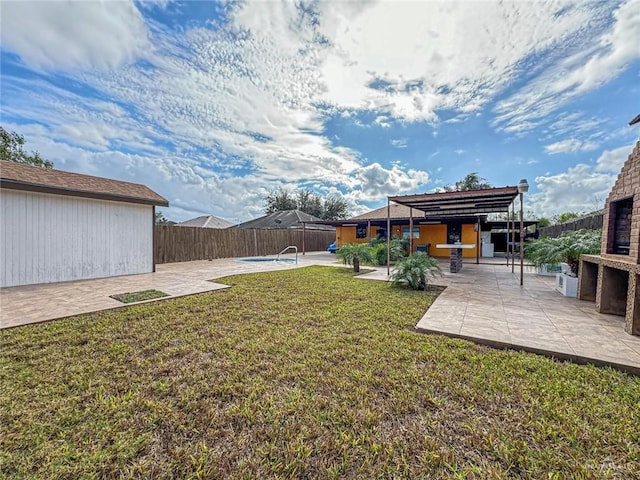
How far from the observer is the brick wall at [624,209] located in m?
3.82

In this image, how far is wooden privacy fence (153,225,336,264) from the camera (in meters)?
13.1

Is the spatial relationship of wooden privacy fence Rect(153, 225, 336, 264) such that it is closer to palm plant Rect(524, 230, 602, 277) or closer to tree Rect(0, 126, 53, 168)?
tree Rect(0, 126, 53, 168)

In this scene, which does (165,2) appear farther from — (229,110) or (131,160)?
(131,160)

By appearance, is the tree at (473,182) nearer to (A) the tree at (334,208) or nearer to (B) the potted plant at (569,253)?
(A) the tree at (334,208)

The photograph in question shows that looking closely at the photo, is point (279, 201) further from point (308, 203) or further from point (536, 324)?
point (536, 324)

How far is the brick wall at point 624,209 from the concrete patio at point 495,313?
1168 mm

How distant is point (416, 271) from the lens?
22.0ft

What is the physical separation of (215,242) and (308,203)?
25583 mm

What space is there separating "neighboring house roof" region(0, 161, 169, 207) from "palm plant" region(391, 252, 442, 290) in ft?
28.1

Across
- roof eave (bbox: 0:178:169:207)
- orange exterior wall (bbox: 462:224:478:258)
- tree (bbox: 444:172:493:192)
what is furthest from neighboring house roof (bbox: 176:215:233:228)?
tree (bbox: 444:172:493:192)

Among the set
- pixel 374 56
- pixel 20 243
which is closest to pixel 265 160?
pixel 374 56

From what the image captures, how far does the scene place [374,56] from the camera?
9.77 metres

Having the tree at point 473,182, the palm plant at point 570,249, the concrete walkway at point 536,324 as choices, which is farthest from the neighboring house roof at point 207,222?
the tree at point 473,182

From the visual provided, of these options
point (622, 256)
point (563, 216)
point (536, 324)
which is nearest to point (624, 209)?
point (622, 256)
